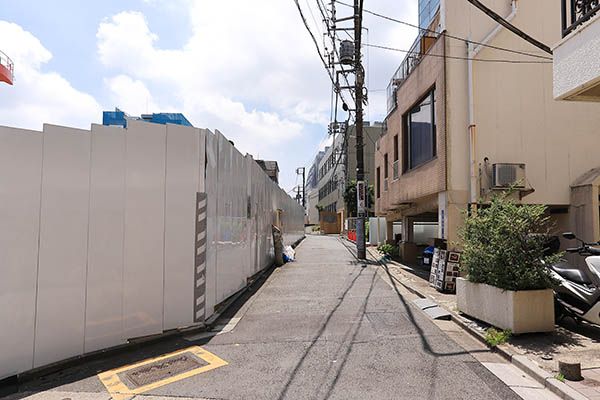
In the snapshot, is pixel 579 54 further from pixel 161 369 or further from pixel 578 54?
pixel 161 369

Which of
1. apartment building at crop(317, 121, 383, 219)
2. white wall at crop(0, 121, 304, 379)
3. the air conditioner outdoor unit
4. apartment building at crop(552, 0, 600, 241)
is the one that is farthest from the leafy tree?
apartment building at crop(552, 0, 600, 241)

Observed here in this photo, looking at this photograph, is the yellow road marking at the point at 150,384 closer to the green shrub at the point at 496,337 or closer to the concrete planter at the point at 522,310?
the green shrub at the point at 496,337

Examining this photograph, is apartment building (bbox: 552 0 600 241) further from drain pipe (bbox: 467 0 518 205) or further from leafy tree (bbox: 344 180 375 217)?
leafy tree (bbox: 344 180 375 217)

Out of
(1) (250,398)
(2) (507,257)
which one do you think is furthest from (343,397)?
(2) (507,257)

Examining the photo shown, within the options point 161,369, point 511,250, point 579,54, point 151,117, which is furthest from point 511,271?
point 151,117

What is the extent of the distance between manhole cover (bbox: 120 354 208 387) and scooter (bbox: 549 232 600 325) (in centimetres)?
558

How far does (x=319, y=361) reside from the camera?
4562 mm

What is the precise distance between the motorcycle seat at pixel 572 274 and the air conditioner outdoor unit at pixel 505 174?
3.76 meters

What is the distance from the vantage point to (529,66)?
33.9ft

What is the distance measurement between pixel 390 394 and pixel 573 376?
2030 millimetres

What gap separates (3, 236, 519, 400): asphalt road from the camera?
378 cm

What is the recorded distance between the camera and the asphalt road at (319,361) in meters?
3.78

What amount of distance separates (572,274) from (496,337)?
6.20 ft

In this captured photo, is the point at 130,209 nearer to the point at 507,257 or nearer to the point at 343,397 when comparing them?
the point at 343,397
